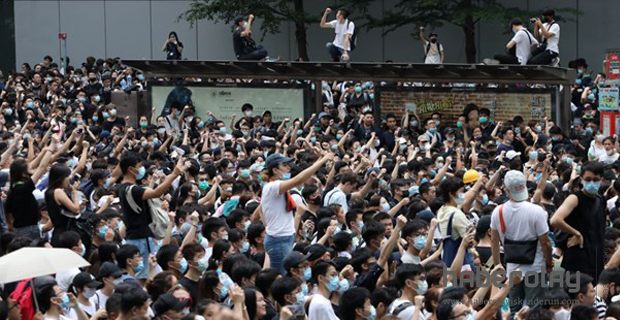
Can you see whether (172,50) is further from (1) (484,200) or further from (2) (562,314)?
(2) (562,314)

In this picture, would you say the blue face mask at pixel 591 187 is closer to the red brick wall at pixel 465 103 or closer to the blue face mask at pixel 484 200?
the blue face mask at pixel 484 200

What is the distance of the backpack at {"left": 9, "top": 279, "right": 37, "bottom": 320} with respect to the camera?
364 inches

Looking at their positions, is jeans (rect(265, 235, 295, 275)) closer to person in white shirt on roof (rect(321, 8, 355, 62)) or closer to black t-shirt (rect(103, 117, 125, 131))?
black t-shirt (rect(103, 117, 125, 131))

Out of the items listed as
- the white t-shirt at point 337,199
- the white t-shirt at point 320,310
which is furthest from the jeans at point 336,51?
the white t-shirt at point 320,310

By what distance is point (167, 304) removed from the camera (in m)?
8.77

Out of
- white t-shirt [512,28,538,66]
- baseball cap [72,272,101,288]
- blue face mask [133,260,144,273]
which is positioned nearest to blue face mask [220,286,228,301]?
baseball cap [72,272,101,288]

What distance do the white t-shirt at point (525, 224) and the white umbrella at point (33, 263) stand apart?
11.2 ft

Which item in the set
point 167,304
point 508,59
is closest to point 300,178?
point 167,304

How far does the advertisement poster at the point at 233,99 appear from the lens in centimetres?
2472

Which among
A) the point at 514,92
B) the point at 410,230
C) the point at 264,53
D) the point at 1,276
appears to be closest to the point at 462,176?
the point at 410,230

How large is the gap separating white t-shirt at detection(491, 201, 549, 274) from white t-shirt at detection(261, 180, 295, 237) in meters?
1.97

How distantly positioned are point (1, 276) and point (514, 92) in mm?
15181

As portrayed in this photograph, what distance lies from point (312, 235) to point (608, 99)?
10161 mm

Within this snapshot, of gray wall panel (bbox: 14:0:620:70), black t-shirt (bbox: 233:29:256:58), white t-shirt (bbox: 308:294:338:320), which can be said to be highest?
gray wall panel (bbox: 14:0:620:70)
